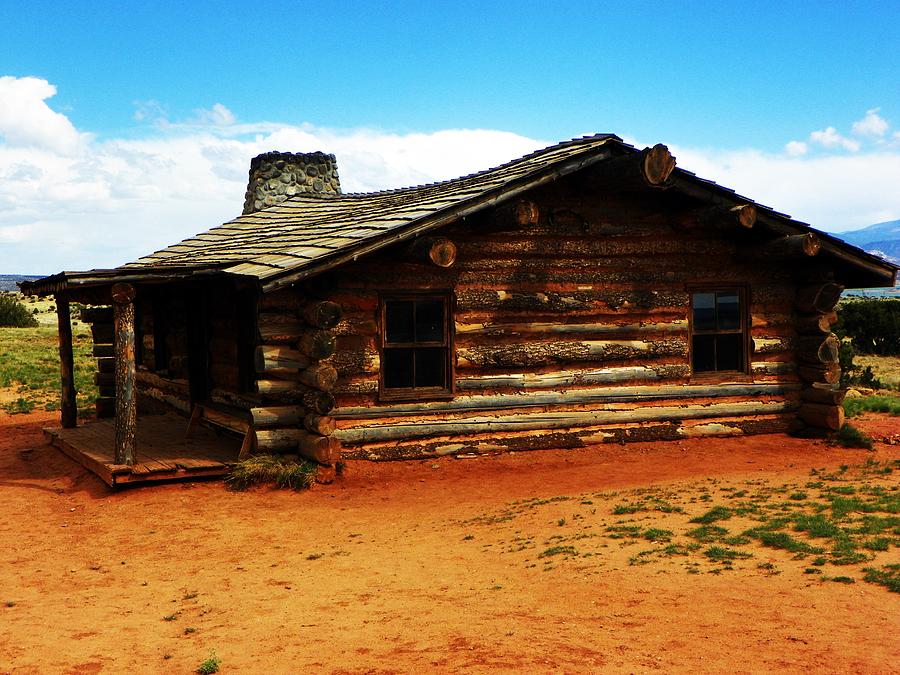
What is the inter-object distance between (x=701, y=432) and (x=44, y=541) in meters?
9.15

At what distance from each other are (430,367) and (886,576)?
6.83m

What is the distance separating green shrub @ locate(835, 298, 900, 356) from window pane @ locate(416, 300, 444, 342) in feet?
78.9

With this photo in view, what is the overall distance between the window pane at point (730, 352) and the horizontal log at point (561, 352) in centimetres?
75

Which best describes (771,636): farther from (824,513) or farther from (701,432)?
(701,432)

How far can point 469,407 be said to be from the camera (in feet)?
39.4

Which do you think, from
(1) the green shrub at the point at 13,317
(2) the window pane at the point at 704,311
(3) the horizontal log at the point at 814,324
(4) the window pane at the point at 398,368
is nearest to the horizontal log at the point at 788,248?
(2) the window pane at the point at 704,311

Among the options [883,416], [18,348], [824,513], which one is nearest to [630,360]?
[824,513]

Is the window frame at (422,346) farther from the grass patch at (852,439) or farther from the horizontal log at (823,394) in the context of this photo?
the grass patch at (852,439)

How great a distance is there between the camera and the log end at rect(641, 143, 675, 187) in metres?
11.2

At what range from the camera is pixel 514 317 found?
12148mm

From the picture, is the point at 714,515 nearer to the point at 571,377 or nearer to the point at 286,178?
the point at 571,377

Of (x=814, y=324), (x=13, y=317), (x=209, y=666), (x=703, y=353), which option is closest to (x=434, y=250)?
(x=703, y=353)

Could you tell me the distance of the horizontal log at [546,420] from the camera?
11500 millimetres

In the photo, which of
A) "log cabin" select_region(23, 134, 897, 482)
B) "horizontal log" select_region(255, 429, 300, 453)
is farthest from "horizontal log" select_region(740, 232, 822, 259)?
"horizontal log" select_region(255, 429, 300, 453)
